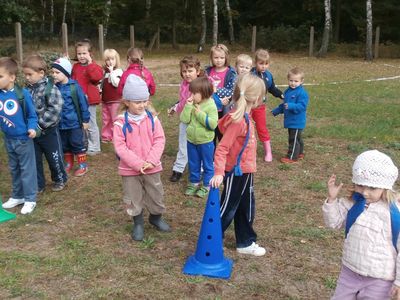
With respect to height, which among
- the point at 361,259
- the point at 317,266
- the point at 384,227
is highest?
the point at 384,227

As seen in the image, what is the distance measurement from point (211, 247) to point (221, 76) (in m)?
2.73

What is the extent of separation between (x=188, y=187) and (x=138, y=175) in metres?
1.48

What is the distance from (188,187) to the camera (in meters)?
5.93

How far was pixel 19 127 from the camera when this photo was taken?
502 cm

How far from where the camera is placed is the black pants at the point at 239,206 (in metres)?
4.14

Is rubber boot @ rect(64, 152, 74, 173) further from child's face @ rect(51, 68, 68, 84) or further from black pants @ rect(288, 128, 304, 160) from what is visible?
black pants @ rect(288, 128, 304, 160)

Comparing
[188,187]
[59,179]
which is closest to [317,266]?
[188,187]

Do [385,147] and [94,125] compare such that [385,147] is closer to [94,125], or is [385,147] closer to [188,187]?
[188,187]

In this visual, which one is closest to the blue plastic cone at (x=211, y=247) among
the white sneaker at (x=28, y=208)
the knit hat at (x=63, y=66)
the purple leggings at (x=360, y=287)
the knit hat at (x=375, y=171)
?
the purple leggings at (x=360, y=287)

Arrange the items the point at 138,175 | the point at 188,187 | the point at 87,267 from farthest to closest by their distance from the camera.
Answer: the point at 188,187
the point at 138,175
the point at 87,267

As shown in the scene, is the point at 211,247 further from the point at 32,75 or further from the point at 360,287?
the point at 32,75

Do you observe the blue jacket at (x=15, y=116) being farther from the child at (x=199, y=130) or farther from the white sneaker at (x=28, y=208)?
the child at (x=199, y=130)

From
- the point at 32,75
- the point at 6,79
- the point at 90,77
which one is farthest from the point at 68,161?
the point at 6,79

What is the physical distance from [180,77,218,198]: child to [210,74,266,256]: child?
1.38 meters
